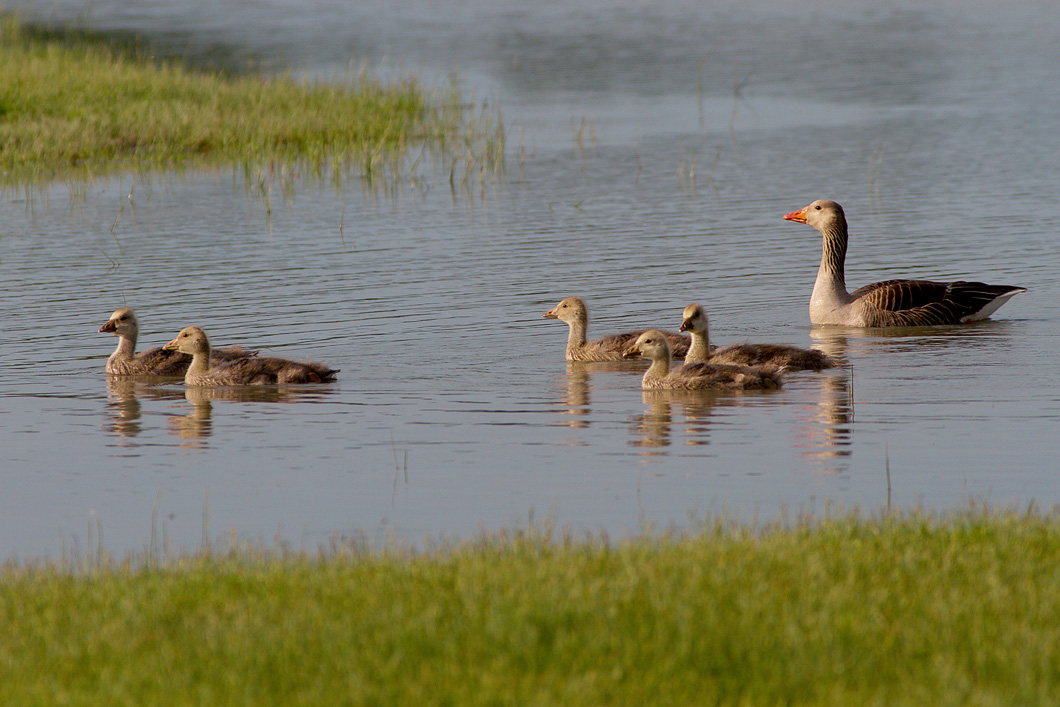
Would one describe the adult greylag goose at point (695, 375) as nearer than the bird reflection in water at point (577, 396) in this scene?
No

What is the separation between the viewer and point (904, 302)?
17.9m

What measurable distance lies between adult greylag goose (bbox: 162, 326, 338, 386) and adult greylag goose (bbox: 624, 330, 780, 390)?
3262mm

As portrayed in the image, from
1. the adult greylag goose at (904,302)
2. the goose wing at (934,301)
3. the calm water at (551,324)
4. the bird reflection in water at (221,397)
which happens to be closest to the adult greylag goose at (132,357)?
the calm water at (551,324)

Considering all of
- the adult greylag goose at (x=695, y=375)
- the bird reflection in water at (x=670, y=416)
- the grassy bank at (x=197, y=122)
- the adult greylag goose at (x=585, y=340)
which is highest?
the grassy bank at (x=197, y=122)

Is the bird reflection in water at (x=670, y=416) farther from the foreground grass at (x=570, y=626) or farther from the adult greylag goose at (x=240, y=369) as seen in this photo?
the foreground grass at (x=570, y=626)

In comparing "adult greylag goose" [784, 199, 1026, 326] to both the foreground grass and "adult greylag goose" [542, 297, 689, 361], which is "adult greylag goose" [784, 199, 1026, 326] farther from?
the foreground grass

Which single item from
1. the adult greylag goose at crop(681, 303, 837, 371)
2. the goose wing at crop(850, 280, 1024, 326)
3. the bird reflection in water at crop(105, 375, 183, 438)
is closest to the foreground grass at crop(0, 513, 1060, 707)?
the bird reflection in water at crop(105, 375, 183, 438)

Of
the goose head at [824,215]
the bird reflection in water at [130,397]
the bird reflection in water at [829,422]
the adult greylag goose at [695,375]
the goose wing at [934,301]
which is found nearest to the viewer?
the bird reflection in water at [829,422]

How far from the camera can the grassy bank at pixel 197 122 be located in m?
32.4

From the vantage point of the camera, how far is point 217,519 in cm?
1012

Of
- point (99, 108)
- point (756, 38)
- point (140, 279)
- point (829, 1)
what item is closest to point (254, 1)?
point (829, 1)

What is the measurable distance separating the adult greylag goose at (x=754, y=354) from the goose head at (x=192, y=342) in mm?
4999

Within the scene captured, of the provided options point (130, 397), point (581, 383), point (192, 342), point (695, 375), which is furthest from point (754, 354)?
point (130, 397)

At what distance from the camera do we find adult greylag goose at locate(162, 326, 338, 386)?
15.0 meters
